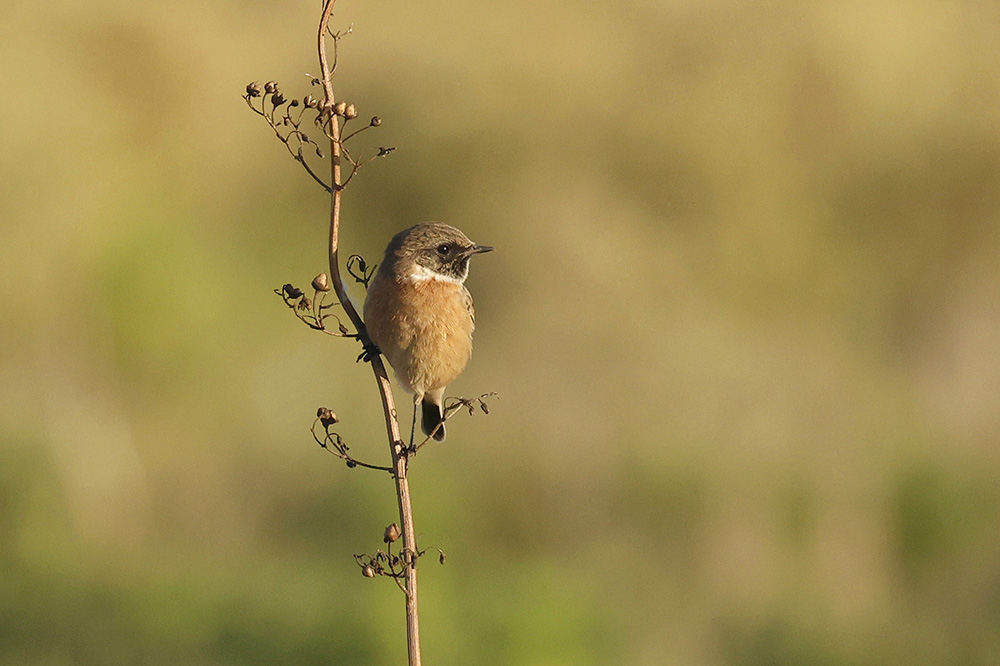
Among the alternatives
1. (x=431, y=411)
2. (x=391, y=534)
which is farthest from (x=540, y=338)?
(x=391, y=534)

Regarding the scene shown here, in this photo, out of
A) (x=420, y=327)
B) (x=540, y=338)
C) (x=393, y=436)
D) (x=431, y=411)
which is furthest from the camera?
(x=540, y=338)

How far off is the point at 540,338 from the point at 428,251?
588 centimetres

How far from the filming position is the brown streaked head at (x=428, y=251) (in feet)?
7.26

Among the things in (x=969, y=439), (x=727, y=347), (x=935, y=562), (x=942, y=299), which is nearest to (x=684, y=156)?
(x=727, y=347)

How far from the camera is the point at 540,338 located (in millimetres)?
8094

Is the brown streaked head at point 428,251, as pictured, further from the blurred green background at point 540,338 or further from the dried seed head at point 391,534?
the blurred green background at point 540,338

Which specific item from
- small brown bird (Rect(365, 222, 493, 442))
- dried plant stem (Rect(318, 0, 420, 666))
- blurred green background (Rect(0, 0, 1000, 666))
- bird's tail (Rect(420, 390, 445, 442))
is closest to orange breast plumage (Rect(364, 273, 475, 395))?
small brown bird (Rect(365, 222, 493, 442))

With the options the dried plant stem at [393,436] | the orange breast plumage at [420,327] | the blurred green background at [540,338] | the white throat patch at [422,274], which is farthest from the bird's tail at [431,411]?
the blurred green background at [540,338]

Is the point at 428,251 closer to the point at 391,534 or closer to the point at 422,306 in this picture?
the point at 422,306

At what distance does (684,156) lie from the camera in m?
8.58

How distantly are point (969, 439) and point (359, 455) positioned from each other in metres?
3.92

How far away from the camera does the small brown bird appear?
2195mm

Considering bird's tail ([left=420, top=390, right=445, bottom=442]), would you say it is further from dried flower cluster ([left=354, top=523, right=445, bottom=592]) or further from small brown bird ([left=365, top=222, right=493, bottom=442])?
dried flower cluster ([left=354, top=523, right=445, bottom=592])

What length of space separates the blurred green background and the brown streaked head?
2.67 metres
